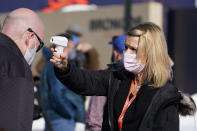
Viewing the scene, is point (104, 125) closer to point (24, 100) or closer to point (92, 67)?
point (24, 100)

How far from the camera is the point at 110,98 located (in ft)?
12.0

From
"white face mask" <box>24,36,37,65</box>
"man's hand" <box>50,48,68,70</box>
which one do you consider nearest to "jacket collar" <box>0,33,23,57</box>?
"white face mask" <box>24,36,37,65</box>

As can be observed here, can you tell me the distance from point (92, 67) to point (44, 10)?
1199 cm

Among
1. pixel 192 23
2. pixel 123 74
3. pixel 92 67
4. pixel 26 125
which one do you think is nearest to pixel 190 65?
pixel 192 23

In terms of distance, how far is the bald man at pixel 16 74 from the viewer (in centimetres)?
287

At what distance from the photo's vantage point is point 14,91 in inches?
114

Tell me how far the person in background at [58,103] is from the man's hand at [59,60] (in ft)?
7.97

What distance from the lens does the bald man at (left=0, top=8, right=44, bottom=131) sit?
9.43 feet

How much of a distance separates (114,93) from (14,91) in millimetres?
957

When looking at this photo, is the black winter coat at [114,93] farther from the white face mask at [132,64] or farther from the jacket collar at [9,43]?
the jacket collar at [9,43]

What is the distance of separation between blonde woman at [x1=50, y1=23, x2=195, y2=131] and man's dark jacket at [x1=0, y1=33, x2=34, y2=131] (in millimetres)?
470

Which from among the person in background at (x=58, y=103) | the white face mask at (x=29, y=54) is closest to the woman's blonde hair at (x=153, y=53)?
the white face mask at (x=29, y=54)

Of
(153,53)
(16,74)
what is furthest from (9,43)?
(153,53)

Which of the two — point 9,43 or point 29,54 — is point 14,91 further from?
point 29,54
